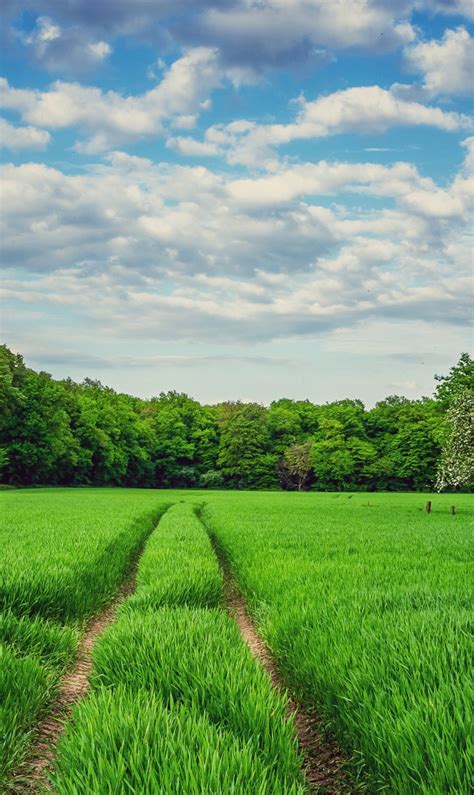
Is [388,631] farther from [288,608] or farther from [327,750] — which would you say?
[288,608]

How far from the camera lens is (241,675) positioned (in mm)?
3854

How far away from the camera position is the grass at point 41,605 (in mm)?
3975

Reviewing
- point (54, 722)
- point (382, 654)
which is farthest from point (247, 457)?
point (382, 654)

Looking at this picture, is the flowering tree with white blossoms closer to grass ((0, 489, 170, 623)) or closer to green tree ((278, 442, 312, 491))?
grass ((0, 489, 170, 623))

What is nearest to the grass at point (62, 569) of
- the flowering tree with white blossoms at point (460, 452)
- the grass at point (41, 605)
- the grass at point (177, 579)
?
the grass at point (41, 605)

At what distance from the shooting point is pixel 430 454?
83750 mm

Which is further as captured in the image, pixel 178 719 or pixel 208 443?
pixel 208 443

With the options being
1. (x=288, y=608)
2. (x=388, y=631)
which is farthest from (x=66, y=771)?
(x=288, y=608)

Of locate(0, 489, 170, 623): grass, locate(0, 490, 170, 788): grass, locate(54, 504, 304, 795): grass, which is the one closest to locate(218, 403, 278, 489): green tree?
locate(0, 489, 170, 623): grass

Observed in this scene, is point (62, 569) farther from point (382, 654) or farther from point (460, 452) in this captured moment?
point (460, 452)

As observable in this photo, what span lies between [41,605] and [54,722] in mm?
2863

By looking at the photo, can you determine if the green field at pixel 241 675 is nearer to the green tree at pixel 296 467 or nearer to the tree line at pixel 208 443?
the tree line at pixel 208 443

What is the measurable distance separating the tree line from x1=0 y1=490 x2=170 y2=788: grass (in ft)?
167

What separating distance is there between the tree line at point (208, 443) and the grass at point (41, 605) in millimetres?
50901
